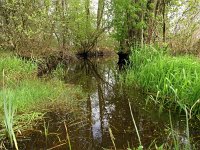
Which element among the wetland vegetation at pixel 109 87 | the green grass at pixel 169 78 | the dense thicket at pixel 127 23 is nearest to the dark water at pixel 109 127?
the wetland vegetation at pixel 109 87

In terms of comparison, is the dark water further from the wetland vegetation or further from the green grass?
the green grass

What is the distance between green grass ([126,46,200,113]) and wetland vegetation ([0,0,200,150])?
0.06 ft

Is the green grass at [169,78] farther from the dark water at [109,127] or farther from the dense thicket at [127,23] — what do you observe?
the dense thicket at [127,23]

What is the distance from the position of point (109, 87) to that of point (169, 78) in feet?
8.52

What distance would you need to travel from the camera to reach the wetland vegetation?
4.19 meters

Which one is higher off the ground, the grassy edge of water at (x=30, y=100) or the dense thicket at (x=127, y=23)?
the dense thicket at (x=127, y=23)

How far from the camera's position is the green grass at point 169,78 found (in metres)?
5.21

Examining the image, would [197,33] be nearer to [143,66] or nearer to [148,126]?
[143,66]

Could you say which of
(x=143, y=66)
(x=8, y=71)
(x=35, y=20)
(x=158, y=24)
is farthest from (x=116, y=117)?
(x=35, y=20)

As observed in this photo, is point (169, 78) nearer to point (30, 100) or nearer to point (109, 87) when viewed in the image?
point (109, 87)

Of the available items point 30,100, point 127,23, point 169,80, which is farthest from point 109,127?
point 127,23

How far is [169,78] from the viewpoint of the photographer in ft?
20.3

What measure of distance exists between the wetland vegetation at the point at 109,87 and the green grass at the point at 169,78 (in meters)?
0.02

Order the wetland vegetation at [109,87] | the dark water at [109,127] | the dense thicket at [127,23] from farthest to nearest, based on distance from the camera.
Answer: the dense thicket at [127,23] → the wetland vegetation at [109,87] → the dark water at [109,127]
